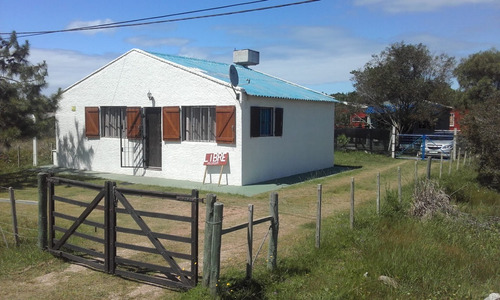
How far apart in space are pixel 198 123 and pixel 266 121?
216 centimetres

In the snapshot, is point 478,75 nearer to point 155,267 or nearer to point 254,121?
point 254,121

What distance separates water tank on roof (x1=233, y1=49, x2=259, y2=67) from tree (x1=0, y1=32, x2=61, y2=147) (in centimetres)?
809

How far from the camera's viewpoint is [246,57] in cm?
1889

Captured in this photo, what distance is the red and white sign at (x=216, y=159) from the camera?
12820 mm

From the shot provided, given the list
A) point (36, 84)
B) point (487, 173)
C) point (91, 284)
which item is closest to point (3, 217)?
point (91, 284)

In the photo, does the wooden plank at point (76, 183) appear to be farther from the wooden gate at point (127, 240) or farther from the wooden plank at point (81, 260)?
the wooden plank at point (81, 260)

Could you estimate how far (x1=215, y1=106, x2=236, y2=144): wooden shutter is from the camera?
12.6 metres

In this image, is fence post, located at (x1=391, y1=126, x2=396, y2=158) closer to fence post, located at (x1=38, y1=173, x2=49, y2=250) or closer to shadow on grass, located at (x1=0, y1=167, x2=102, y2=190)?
shadow on grass, located at (x1=0, y1=167, x2=102, y2=190)

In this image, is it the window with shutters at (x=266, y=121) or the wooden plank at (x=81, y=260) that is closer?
the wooden plank at (x=81, y=260)

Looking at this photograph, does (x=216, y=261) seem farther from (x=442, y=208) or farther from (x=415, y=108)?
(x=415, y=108)

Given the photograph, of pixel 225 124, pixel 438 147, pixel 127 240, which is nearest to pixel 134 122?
pixel 225 124

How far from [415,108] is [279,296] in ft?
68.7

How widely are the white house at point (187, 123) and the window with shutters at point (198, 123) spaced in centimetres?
3

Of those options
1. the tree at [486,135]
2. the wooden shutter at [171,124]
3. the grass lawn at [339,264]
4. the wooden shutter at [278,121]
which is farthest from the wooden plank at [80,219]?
the tree at [486,135]
